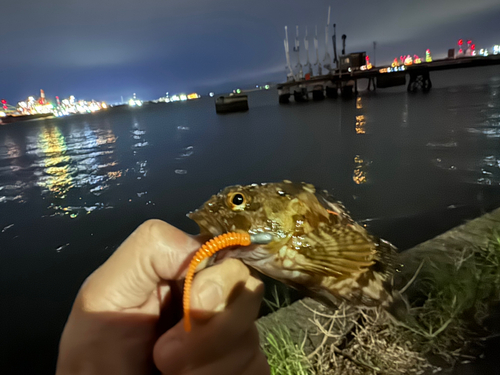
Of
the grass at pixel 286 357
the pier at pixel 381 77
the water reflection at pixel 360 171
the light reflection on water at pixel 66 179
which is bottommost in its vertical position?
the water reflection at pixel 360 171

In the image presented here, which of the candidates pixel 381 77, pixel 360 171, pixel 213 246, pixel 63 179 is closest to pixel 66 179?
pixel 63 179

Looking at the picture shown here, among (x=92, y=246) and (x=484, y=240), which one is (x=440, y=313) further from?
(x=92, y=246)

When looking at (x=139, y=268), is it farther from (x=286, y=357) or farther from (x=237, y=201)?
(x=286, y=357)

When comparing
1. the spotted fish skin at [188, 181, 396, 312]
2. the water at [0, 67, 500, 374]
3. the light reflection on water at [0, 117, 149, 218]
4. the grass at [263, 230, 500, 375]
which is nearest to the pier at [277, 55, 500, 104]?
the water at [0, 67, 500, 374]

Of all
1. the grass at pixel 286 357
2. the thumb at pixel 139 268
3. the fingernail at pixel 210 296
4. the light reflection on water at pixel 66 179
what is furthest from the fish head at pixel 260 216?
the light reflection on water at pixel 66 179

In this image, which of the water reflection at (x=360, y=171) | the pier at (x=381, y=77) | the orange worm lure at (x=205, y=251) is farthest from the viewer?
the pier at (x=381, y=77)

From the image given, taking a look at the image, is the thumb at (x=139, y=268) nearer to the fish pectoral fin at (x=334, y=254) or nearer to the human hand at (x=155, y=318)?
the human hand at (x=155, y=318)
